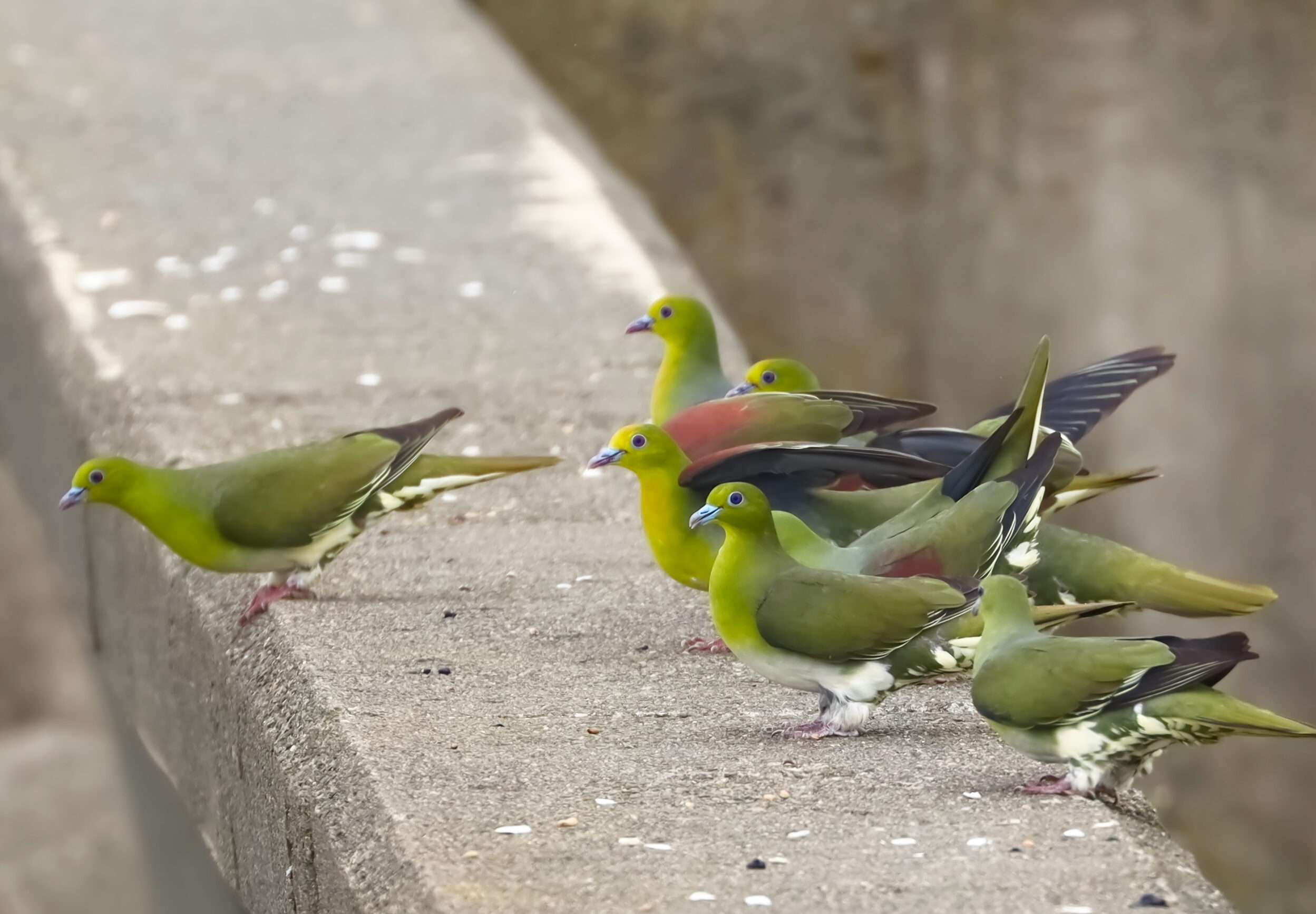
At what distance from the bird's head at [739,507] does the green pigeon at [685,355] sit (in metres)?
1.11

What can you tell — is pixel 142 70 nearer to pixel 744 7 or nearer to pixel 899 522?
pixel 744 7

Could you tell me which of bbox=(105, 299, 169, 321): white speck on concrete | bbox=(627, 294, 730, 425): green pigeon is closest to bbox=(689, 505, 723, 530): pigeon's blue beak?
bbox=(627, 294, 730, 425): green pigeon

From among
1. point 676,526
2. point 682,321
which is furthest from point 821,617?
point 682,321

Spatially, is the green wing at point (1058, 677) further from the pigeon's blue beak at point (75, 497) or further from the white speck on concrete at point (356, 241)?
the white speck on concrete at point (356, 241)

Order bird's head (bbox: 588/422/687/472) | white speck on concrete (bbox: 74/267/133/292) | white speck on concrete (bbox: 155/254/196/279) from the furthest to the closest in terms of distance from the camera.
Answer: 1. white speck on concrete (bbox: 155/254/196/279)
2. white speck on concrete (bbox: 74/267/133/292)
3. bird's head (bbox: 588/422/687/472)

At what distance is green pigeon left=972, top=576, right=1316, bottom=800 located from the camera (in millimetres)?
2471

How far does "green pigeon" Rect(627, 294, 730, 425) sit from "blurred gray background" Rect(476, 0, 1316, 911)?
5356 millimetres

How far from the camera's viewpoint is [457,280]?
5895 millimetres

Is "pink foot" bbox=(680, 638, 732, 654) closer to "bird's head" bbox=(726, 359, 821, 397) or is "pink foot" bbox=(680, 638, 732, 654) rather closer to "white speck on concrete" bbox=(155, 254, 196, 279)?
A: "bird's head" bbox=(726, 359, 821, 397)

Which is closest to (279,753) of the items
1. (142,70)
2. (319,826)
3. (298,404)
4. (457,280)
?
(319,826)

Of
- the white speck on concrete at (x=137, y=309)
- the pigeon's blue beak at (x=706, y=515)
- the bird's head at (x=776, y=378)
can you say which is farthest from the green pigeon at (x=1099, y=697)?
the white speck on concrete at (x=137, y=309)

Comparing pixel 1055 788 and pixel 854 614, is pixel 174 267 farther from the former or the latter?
pixel 1055 788

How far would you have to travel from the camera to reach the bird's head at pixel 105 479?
3.61 m

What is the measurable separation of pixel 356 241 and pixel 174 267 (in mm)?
637
